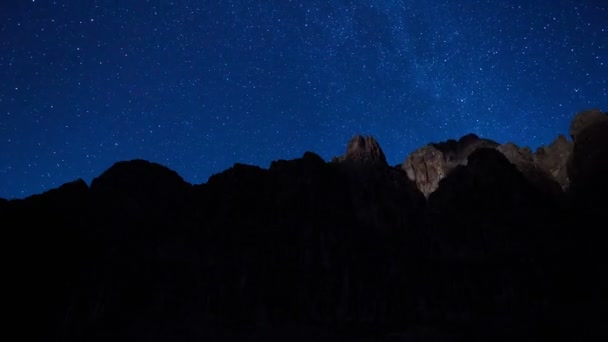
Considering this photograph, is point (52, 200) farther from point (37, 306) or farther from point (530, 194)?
point (530, 194)

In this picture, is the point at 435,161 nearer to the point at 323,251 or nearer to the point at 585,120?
the point at 585,120

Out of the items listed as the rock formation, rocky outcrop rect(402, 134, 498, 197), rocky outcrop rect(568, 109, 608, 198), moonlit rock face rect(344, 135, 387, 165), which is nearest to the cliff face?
rocky outcrop rect(568, 109, 608, 198)

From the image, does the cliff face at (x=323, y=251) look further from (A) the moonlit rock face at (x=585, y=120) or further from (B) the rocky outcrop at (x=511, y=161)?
(B) the rocky outcrop at (x=511, y=161)

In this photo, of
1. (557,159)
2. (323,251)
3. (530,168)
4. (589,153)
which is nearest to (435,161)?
(530,168)

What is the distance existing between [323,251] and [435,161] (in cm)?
3197

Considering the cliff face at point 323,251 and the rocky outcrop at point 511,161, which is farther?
the rocky outcrop at point 511,161

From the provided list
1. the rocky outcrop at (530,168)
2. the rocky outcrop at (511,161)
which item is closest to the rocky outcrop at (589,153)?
the rocky outcrop at (530,168)

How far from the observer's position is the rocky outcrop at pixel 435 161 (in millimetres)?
84488

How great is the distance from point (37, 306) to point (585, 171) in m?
90.0

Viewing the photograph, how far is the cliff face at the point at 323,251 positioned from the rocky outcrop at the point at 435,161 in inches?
22.5

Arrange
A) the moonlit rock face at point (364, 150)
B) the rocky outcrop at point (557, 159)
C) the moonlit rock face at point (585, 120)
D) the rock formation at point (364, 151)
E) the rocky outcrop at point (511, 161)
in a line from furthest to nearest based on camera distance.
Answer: the moonlit rock face at point (364, 150)
the rock formation at point (364, 151)
the rocky outcrop at point (557, 159)
the rocky outcrop at point (511, 161)
the moonlit rock face at point (585, 120)

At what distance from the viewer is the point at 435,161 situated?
86.5 meters

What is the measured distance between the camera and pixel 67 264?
69.2 meters

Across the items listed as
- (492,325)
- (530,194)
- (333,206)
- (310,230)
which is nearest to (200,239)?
(310,230)
